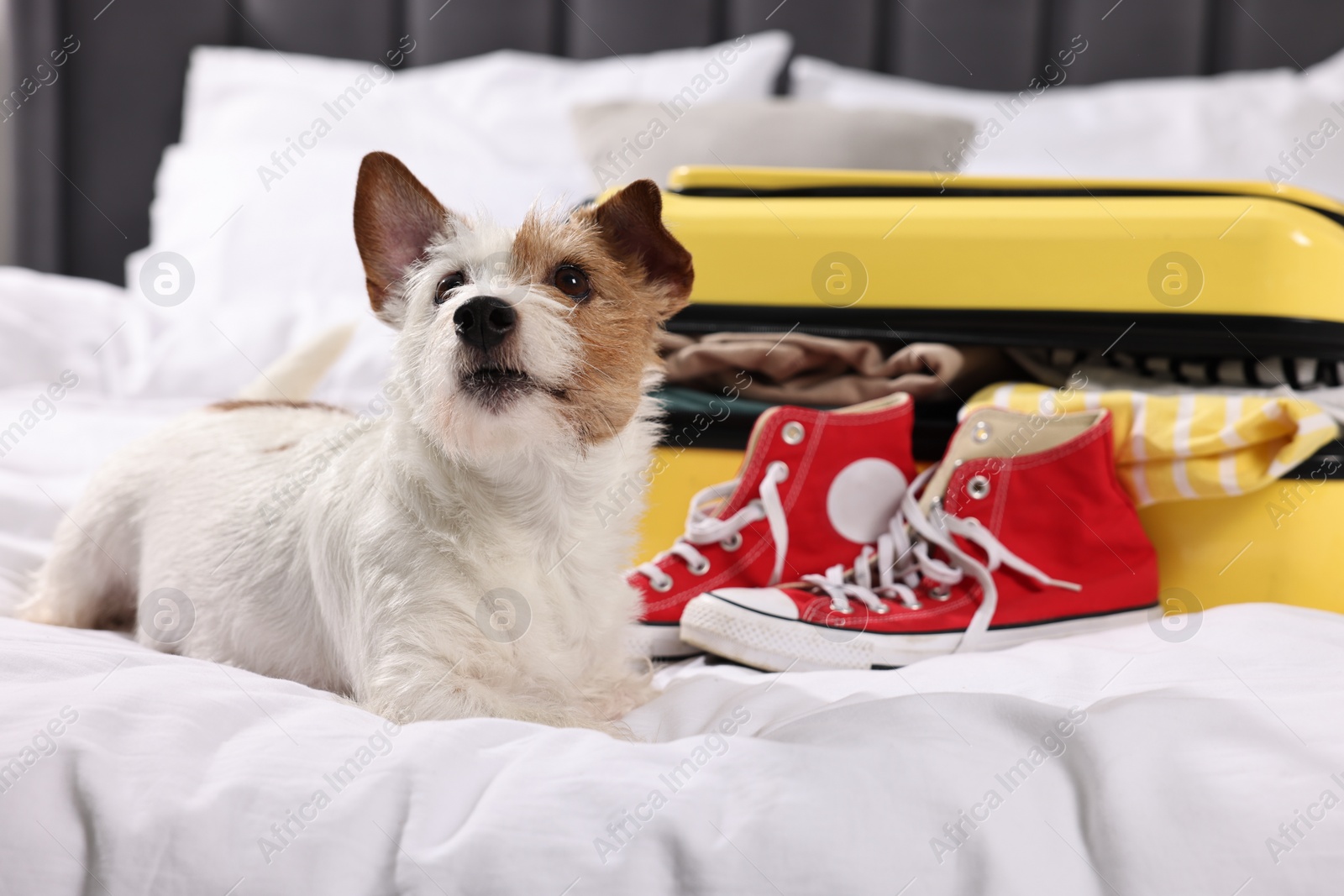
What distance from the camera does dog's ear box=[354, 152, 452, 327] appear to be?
0.91 metres

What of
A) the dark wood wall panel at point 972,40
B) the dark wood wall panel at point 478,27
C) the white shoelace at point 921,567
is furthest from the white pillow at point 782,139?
the white shoelace at point 921,567

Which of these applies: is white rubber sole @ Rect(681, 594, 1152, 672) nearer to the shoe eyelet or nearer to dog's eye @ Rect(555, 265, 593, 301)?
the shoe eyelet

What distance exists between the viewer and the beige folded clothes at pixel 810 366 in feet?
4.41

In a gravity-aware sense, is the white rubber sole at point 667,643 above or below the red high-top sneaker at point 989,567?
below

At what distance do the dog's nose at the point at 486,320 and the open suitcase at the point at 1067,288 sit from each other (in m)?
0.50

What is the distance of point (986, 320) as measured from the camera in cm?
133

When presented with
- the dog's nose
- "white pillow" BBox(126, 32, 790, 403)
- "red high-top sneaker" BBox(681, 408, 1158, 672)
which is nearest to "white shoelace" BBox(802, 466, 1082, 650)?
"red high-top sneaker" BBox(681, 408, 1158, 672)

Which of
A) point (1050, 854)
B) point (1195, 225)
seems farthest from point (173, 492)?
point (1195, 225)

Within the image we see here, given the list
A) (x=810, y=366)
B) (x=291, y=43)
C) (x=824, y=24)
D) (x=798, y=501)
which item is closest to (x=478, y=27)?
(x=291, y=43)

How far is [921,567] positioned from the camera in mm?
1195

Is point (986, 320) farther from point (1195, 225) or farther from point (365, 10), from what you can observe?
point (365, 10)

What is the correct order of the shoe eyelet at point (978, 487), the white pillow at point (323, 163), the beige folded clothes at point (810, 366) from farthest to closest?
the white pillow at point (323, 163) < the beige folded clothes at point (810, 366) < the shoe eyelet at point (978, 487)

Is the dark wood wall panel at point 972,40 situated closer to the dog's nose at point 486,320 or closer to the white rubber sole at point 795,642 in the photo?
the white rubber sole at point 795,642

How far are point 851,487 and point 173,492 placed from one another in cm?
79
